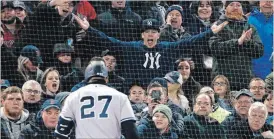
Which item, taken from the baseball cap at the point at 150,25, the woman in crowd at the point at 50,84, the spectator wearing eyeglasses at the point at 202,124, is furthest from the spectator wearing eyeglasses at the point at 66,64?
the spectator wearing eyeglasses at the point at 202,124

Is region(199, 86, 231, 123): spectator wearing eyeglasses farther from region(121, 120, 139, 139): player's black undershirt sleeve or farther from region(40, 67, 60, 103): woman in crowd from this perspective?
region(121, 120, 139, 139): player's black undershirt sleeve

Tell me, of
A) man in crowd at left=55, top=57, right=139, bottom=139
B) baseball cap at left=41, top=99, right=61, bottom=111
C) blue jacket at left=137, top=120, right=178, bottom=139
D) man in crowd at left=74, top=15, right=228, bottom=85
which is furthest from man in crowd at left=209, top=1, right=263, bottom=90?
man in crowd at left=55, top=57, right=139, bottom=139

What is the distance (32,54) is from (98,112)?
3.20m

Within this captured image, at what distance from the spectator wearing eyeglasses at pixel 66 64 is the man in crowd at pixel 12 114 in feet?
2.29

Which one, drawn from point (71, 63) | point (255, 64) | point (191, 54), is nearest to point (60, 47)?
point (71, 63)

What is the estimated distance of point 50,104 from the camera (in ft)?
29.3

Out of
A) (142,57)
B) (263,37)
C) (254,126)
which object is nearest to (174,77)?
(142,57)

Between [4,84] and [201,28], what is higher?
[201,28]

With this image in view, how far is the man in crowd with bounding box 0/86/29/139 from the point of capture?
8.76m

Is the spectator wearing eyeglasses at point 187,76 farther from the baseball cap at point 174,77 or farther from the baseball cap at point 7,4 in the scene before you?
the baseball cap at point 7,4

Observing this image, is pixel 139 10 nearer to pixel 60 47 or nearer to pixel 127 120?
pixel 60 47

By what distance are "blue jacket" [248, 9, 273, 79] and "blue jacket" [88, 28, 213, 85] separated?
983mm

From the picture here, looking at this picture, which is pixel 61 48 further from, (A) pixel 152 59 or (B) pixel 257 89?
(B) pixel 257 89

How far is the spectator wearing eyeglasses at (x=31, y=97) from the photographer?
9.02 meters
